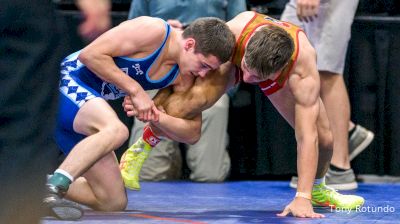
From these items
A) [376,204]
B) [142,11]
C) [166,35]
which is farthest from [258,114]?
[166,35]

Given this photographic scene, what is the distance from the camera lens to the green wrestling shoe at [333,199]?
13.3 ft

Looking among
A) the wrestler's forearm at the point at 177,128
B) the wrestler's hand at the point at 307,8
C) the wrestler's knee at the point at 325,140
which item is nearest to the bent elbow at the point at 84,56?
the wrestler's forearm at the point at 177,128

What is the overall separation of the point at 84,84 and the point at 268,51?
86 centimetres

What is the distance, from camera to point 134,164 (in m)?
4.09

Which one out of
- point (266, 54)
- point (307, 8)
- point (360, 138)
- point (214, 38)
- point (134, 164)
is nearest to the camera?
point (266, 54)

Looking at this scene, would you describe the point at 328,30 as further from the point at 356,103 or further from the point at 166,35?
the point at 166,35

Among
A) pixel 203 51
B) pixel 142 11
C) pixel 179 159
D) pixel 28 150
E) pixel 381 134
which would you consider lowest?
pixel 179 159

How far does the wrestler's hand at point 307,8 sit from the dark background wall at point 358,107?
26.7 inches

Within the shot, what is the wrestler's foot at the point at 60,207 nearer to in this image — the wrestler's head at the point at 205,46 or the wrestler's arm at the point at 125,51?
the wrestler's arm at the point at 125,51

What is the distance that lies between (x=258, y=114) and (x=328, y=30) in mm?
825

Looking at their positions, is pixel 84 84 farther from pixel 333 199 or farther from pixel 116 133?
pixel 333 199

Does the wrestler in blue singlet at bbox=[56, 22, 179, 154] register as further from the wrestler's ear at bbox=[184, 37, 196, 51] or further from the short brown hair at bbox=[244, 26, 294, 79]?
the short brown hair at bbox=[244, 26, 294, 79]

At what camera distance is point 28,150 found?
1473 millimetres

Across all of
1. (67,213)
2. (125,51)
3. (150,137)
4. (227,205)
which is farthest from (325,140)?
(67,213)
